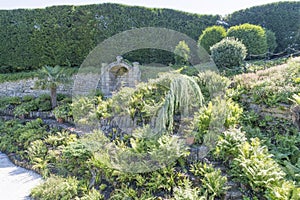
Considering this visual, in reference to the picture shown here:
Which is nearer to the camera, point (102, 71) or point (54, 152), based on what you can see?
point (54, 152)

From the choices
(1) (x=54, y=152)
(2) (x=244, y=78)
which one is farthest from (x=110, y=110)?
(2) (x=244, y=78)

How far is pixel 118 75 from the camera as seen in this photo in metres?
11.2

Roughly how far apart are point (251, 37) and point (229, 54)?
2.49 meters

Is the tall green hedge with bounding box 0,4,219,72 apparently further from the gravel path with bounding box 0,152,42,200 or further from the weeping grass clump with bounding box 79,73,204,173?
the gravel path with bounding box 0,152,42,200

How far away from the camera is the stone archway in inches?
416

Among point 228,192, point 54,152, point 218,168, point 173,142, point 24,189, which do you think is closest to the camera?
point 228,192

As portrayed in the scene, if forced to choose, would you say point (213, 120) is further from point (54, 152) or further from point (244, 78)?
point (54, 152)

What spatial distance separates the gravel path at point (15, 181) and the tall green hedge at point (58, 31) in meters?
7.78

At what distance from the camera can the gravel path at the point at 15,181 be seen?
15.7ft

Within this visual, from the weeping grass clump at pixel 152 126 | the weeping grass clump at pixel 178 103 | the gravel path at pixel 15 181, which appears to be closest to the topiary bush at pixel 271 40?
the weeping grass clump at pixel 152 126

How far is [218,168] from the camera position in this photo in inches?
171

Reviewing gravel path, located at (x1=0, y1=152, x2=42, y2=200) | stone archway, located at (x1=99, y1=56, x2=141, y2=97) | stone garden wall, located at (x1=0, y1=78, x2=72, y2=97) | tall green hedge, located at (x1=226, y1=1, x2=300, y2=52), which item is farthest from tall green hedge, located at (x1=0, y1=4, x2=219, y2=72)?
gravel path, located at (x1=0, y1=152, x2=42, y2=200)

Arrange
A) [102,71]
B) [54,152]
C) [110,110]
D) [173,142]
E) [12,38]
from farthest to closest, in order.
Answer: [12,38] → [102,71] → [110,110] → [54,152] → [173,142]

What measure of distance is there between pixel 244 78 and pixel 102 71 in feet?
21.8
